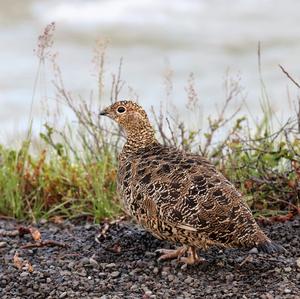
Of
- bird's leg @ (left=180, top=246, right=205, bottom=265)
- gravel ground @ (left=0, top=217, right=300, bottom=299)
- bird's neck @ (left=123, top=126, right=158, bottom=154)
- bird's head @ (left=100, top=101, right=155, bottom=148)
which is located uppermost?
bird's head @ (left=100, top=101, right=155, bottom=148)

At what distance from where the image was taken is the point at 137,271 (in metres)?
5.46

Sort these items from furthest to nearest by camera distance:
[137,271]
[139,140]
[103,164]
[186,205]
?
[103,164]
[139,140]
[137,271]
[186,205]

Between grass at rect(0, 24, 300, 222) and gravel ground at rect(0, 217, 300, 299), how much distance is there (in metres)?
0.54

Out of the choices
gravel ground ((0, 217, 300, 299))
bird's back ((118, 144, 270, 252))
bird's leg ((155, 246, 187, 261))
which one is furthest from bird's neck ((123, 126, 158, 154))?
bird's leg ((155, 246, 187, 261))

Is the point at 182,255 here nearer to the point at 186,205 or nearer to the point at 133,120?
the point at 186,205

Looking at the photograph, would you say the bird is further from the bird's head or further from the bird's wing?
the bird's head

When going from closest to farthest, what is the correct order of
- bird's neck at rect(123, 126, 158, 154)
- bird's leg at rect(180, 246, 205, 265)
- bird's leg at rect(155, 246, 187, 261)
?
bird's leg at rect(180, 246, 205, 265), bird's leg at rect(155, 246, 187, 261), bird's neck at rect(123, 126, 158, 154)

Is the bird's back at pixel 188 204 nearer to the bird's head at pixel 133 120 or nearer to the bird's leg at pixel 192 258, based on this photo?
the bird's leg at pixel 192 258

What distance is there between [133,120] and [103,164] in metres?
1.45

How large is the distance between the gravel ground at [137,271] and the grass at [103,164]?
1.78ft

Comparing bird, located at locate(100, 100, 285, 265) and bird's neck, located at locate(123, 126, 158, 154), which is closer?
bird, located at locate(100, 100, 285, 265)

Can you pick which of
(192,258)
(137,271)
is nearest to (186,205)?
(192,258)

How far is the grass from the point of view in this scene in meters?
6.74

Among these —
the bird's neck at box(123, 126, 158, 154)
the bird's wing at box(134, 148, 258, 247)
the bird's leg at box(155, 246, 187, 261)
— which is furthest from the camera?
the bird's neck at box(123, 126, 158, 154)
